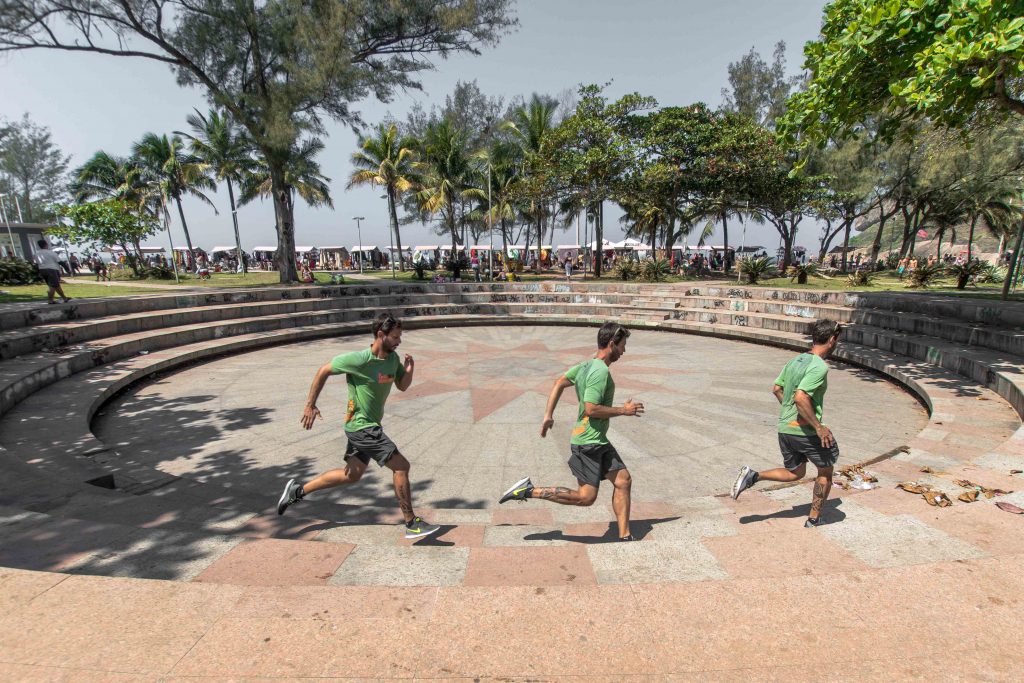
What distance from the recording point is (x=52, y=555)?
10.2ft

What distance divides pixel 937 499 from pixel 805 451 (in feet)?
4.11

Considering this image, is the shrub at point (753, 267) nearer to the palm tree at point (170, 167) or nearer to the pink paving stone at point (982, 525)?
the pink paving stone at point (982, 525)

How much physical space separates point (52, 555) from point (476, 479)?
3.54 m

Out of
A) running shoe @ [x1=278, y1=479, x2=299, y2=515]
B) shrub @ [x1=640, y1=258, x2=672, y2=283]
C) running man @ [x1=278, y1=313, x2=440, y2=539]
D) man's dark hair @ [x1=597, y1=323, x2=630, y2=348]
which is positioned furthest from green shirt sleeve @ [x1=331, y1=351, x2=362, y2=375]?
shrub @ [x1=640, y1=258, x2=672, y2=283]

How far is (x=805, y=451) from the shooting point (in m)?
3.90

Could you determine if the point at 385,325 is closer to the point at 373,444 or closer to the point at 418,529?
the point at 373,444

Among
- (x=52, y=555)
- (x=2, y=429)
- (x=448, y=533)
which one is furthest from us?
(x=2, y=429)

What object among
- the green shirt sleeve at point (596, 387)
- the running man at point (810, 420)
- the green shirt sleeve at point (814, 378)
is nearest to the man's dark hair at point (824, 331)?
the running man at point (810, 420)

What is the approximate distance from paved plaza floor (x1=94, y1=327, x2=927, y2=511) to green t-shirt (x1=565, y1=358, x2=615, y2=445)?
1.65m

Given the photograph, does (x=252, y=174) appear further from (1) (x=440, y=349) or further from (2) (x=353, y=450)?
(2) (x=353, y=450)

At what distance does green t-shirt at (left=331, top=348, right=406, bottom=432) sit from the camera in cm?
387

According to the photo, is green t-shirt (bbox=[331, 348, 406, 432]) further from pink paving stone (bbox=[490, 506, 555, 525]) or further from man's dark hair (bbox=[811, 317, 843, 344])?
man's dark hair (bbox=[811, 317, 843, 344])

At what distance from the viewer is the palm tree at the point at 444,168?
3200cm

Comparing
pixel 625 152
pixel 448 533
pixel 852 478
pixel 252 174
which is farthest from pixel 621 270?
pixel 252 174
